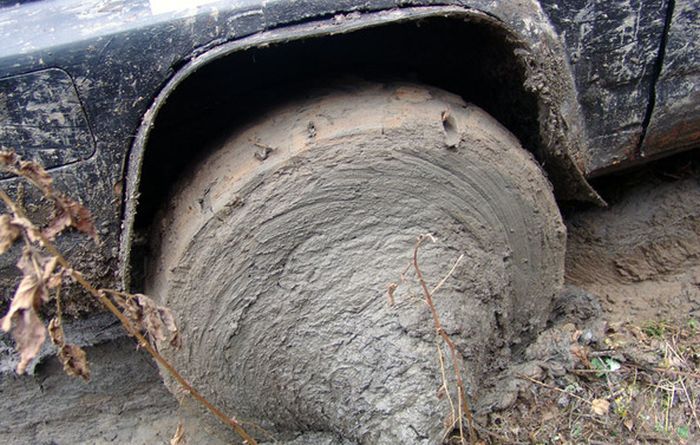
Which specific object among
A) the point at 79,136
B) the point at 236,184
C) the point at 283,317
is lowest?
the point at 283,317

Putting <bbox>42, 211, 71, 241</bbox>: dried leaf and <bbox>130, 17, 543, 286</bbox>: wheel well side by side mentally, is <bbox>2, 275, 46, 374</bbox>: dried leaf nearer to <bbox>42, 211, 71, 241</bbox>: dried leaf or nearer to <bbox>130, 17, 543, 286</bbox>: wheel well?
<bbox>42, 211, 71, 241</bbox>: dried leaf

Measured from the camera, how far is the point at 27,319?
1255mm

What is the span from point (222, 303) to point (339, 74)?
2.29ft

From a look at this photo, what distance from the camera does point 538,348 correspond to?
1974 millimetres

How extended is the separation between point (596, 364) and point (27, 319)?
152 centimetres

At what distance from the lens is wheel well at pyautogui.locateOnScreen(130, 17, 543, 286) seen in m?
1.66

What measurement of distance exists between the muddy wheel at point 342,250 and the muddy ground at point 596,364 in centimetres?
29

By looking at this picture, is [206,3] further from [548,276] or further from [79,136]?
[548,276]

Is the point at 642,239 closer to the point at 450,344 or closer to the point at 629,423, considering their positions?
the point at 629,423

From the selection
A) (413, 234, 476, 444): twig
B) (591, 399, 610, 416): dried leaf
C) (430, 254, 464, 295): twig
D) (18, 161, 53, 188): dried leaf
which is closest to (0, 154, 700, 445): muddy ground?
(591, 399, 610, 416): dried leaf

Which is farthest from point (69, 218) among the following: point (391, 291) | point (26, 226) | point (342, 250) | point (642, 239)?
point (642, 239)

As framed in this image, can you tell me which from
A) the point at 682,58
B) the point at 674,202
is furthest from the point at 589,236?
the point at 682,58

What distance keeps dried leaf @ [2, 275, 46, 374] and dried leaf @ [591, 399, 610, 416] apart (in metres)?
1.42

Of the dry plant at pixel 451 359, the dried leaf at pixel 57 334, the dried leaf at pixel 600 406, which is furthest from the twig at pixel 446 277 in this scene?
the dried leaf at pixel 57 334
